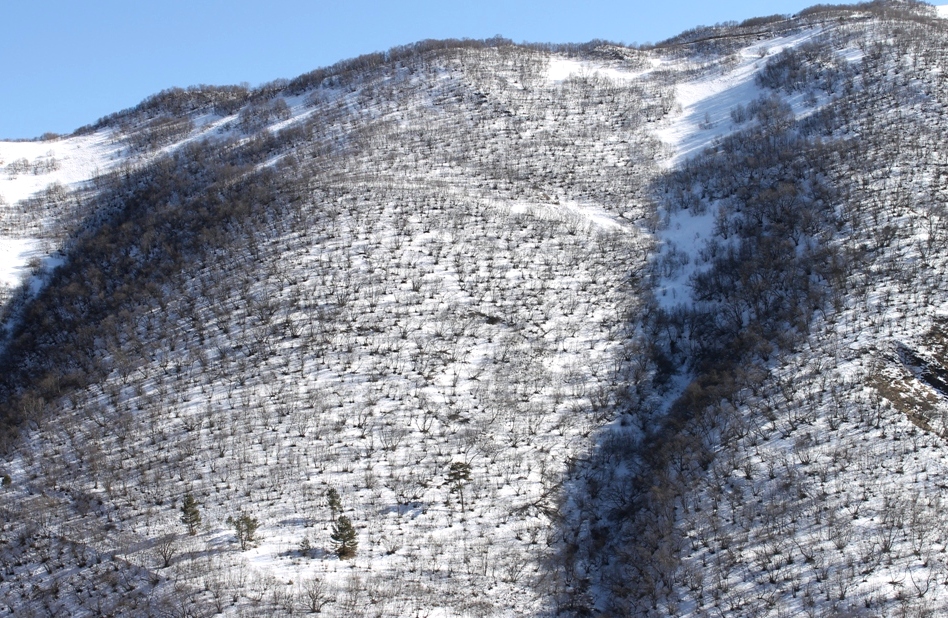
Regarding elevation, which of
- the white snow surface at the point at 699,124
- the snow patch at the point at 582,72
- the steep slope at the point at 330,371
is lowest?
the steep slope at the point at 330,371

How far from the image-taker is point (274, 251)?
1199 inches

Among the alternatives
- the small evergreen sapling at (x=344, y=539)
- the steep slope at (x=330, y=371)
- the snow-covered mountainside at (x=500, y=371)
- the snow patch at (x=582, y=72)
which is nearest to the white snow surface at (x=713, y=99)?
the snow-covered mountainside at (x=500, y=371)

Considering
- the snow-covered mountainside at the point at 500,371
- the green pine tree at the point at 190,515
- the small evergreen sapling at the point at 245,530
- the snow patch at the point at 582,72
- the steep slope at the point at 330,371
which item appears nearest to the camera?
the snow-covered mountainside at the point at 500,371

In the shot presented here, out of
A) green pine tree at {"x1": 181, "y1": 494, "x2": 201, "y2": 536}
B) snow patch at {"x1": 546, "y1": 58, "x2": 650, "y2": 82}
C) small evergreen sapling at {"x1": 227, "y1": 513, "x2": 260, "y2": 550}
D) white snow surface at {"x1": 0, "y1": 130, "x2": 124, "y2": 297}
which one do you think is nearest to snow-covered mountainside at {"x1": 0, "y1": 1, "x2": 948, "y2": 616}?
green pine tree at {"x1": 181, "y1": 494, "x2": 201, "y2": 536}

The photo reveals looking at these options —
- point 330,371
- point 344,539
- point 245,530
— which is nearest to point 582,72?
point 330,371

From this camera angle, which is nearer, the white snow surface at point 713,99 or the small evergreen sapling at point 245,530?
the small evergreen sapling at point 245,530

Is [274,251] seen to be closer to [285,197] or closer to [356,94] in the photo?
[285,197]

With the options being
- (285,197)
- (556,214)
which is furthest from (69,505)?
(556,214)

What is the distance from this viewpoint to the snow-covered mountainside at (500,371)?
1688cm

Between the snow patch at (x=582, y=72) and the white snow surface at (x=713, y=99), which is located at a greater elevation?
the snow patch at (x=582, y=72)

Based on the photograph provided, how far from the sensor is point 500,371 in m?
24.7

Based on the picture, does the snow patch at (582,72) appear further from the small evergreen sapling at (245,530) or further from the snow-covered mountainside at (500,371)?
the small evergreen sapling at (245,530)

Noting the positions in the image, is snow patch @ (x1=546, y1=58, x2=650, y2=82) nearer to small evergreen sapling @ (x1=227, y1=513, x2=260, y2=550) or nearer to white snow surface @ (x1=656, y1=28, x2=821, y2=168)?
white snow surface @ (x1=656, y1=28, x2=821, y2=168)

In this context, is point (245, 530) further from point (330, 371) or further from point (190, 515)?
point (330, 371)
